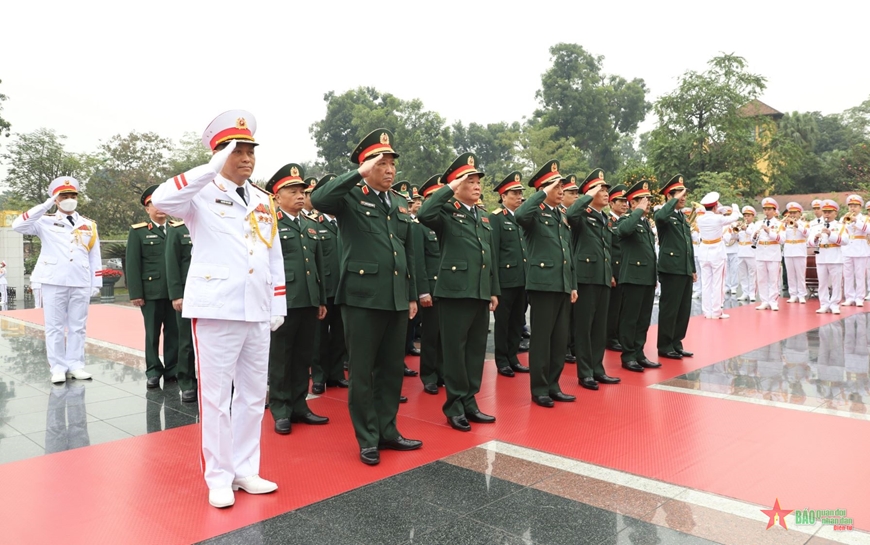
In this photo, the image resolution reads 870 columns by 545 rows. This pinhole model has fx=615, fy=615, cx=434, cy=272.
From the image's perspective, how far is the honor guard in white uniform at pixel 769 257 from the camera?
1147 centimetres

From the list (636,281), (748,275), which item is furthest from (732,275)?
(636,281)

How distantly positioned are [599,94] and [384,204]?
44.2 metres

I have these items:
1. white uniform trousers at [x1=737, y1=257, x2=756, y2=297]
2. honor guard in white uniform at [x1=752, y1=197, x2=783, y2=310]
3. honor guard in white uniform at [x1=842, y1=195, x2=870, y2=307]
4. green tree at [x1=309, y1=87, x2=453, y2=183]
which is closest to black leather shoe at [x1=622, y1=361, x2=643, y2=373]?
honor guard in white uniform at [x1=752, y1=197, x2=783, y2=310]

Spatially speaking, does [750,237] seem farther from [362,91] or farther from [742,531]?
[362,91]

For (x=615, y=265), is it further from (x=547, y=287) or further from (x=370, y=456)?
(x=370, y=456)

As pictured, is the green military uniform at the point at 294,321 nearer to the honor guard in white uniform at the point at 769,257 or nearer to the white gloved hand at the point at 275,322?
the white gloved hand at the point at 275,322

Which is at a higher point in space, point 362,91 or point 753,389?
point 362,91

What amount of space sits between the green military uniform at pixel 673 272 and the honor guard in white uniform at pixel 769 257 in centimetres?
540

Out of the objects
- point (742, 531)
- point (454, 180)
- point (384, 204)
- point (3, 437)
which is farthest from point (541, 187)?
point (3, 437)

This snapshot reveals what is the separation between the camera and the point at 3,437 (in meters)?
4.27

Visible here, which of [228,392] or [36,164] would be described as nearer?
[228,392]

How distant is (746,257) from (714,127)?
21629 millimetres

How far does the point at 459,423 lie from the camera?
4340 mm

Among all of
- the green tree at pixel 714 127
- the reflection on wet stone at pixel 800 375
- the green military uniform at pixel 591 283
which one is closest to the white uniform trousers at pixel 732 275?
the reflection on wet stone at pixel 800 375
